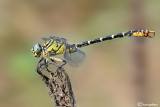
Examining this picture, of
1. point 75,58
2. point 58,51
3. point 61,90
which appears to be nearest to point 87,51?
point 75,58

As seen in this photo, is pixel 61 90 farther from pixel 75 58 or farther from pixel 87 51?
pixel 87 51

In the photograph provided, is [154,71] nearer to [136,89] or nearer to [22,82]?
[136,89]

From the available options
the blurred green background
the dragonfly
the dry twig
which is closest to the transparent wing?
the dragonfly

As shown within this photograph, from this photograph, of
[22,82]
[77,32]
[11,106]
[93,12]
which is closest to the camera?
[11,106]

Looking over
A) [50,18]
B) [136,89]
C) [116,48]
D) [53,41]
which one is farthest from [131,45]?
[53,41]

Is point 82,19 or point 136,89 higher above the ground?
point 82,19

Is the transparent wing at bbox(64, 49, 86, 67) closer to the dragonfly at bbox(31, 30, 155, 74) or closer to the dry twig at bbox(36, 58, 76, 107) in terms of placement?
the dragonfly at bbox(31, 30, 155, 74)

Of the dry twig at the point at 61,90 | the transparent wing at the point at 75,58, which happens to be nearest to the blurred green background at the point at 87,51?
the transparent wing at the point at 75,58

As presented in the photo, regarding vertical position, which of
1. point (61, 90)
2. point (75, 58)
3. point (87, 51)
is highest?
point (87, 51)
